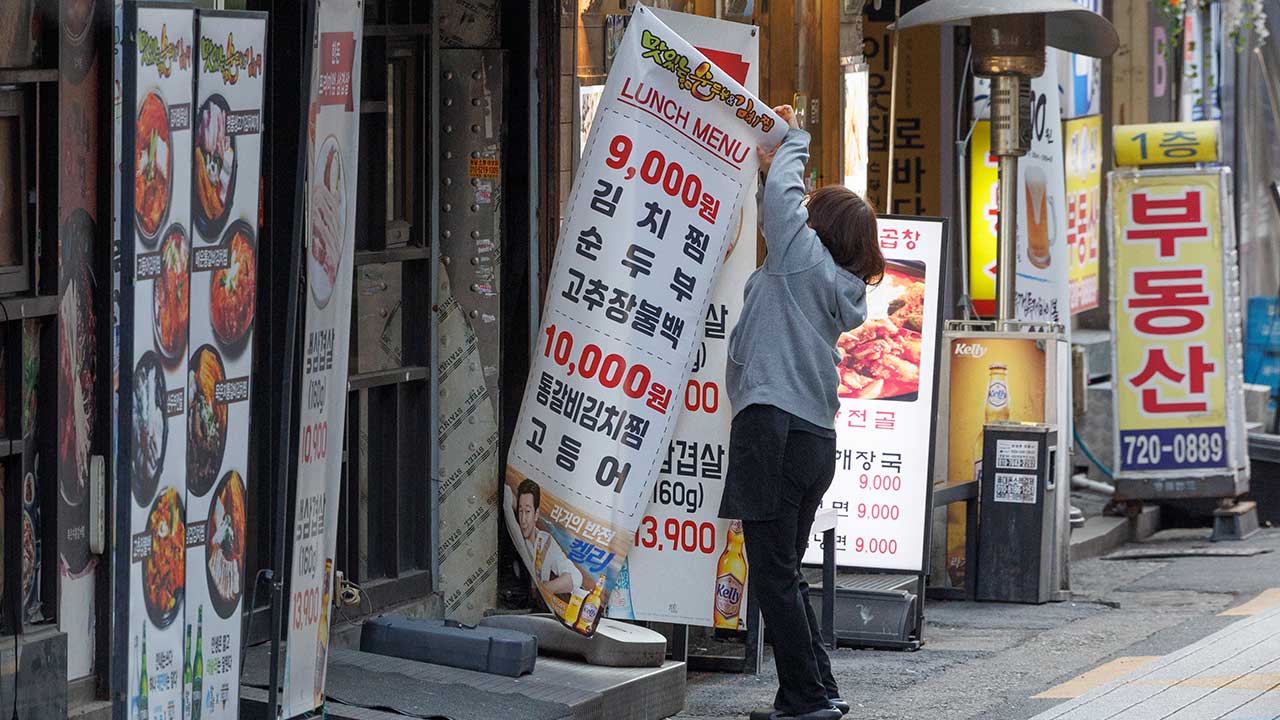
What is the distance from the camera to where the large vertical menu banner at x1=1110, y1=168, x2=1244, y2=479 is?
12242 mm

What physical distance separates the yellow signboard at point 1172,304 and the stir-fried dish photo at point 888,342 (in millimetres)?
3583

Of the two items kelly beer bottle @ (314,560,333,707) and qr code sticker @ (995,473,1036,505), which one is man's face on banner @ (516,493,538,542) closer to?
kelly beer bottle @ (314,560,333,707)

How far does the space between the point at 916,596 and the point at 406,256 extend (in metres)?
2.95

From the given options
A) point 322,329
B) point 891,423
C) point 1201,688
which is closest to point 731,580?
point 1201,688

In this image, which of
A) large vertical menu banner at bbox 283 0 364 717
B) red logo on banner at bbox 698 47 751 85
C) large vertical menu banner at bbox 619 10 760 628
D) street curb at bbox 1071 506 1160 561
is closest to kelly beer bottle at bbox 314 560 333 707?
large vertical menu banner at bbox 283 0 364 717

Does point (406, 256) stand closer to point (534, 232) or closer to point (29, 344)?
point (534, 232)

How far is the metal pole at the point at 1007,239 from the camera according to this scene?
10.3 m

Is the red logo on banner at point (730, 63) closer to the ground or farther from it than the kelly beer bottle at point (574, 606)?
farther from it

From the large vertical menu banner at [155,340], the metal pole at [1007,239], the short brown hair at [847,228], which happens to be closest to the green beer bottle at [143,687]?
the large vertical menu banner at [155,340]

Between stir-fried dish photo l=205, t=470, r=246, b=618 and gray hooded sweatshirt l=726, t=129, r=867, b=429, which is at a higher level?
gray hooded sweatshirt l=726, t=129, r=867, b=429

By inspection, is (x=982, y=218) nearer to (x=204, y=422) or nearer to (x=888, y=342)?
(x=888, y=342)

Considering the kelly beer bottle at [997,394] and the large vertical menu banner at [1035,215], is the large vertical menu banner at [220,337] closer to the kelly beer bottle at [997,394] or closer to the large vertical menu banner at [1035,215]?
the kelly beer bottle at [997,394]

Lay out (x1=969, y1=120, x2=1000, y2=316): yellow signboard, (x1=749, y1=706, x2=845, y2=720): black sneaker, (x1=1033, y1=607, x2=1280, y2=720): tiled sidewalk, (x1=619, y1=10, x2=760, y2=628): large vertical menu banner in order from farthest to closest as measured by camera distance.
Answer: (x1=969, y1=120, x2=1000, y2=316): yellow signboard < (x1=619, y1=10, x2=760, y2=628): large vertical menu banner < (x1=1033, y1=607, x2=1280, y2=720): tiled sidewalk < (x1=749, y1=706, x2=845, y2=720): black sneaker

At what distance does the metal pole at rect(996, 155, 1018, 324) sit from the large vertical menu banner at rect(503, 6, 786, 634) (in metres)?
3.55
